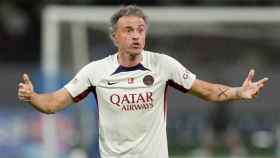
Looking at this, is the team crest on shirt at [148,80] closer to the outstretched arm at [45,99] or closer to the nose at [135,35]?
the nose at [135,35]

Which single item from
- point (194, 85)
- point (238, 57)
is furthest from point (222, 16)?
point (194, 85)

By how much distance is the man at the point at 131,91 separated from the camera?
640 cm

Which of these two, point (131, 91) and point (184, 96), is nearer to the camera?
point (131, 91)

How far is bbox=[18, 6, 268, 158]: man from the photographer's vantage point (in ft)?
21.0

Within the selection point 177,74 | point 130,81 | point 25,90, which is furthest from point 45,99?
point 177,74

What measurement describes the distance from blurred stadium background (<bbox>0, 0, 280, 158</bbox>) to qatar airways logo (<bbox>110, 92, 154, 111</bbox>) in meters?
6.96

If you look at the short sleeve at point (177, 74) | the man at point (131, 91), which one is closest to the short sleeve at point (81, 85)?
the man at point (131, 91)

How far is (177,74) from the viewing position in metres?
6.51

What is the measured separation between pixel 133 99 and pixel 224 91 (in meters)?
Result: 0.66

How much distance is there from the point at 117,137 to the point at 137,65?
0.50 m

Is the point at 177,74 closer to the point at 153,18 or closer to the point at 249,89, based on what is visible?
the point at 249,89

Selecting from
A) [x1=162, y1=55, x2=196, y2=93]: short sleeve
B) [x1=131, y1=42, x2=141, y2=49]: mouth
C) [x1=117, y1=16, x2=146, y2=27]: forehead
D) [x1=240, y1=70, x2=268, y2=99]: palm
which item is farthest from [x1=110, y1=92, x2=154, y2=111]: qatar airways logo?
[x1=240, y1=70, x2=268, y2=99]: palm

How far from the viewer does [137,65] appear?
21.4 feet

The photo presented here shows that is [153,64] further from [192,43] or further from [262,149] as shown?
[262,149]
